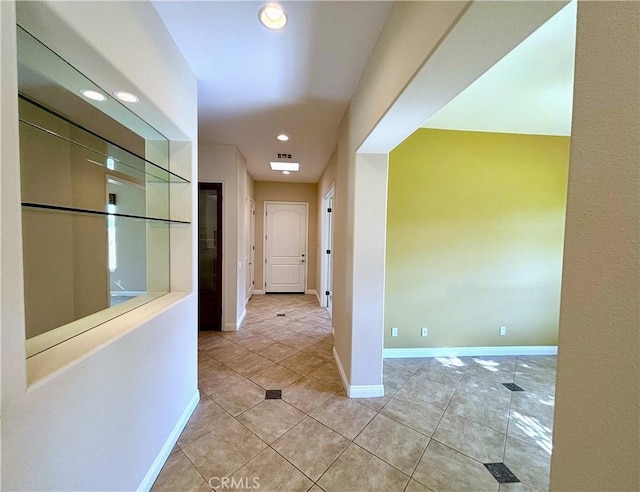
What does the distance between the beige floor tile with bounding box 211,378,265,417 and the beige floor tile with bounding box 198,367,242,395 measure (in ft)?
0.22

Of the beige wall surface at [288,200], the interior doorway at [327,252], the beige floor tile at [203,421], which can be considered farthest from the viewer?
the beige wall surface at [288,200]

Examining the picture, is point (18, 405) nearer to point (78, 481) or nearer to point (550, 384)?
point (78, 481)

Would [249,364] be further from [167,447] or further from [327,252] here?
[327,252]

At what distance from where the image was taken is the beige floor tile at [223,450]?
63.0 inches

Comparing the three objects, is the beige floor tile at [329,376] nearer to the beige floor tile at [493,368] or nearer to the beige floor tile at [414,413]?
the beige floor tile at [414,413]

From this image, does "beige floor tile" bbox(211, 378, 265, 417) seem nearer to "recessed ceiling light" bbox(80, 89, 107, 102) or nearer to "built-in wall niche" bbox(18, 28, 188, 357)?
"built-in wall niche" bbox(18, 28, 188, 357)

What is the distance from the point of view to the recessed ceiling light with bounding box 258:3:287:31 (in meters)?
1.43

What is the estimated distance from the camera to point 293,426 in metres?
1.97

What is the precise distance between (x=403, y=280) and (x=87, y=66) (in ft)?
10.1

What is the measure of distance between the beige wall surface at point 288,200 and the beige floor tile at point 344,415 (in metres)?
4.17

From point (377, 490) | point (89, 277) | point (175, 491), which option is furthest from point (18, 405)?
point (89, 277)

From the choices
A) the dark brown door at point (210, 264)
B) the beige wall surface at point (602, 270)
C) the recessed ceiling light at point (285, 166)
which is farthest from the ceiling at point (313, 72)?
the beige wall surface at point (602, 270)

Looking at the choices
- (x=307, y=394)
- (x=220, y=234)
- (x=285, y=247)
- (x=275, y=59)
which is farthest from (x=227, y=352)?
(x=285, y=247)

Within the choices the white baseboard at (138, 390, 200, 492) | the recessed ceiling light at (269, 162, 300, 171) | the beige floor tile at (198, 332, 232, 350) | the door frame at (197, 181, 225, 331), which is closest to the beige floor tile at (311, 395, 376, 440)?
the white baseboard at (138, 390, 200, 492)
